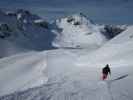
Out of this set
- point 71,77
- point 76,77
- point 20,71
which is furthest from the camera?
point 20,71

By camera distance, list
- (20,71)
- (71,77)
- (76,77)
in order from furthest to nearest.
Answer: (20,71), (71,77), (76,77)

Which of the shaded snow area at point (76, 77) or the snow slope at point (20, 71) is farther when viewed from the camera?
the snow slope at point (20, 71)

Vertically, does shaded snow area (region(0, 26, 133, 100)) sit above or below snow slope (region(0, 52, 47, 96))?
above

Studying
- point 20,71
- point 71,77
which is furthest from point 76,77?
point 20,71

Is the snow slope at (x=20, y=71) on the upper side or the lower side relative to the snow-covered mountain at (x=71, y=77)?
lower

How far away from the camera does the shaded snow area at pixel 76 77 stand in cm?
2217

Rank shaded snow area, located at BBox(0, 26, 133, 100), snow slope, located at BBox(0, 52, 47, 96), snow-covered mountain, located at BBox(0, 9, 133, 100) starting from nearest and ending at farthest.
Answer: shaded snow area, located at BBox(0, 26, 133, 100) < snow-covered mountain, located at BBox(0, 9, 133, 100) < snow slope, located at BBox(0, 52, 47, 96)

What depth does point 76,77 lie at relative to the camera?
32.4 m

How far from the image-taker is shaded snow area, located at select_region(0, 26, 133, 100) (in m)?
22.2

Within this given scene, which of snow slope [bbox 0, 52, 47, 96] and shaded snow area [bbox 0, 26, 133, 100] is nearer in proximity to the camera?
shaded snow area [bbox 0, 26, 133, 100]

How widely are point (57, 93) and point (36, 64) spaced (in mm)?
31821

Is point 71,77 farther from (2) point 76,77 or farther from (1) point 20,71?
(1) point 20,71

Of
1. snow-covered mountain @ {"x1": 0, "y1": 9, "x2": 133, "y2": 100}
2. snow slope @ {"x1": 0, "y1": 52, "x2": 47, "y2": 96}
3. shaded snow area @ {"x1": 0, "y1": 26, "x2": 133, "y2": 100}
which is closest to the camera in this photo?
shaded snow area @ {"x1": 0, "y1": 26, "x2": 133, "y2": 100}

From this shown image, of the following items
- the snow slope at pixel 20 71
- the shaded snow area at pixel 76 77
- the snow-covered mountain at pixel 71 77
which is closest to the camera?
the shaded snow area at pixel 76 77
